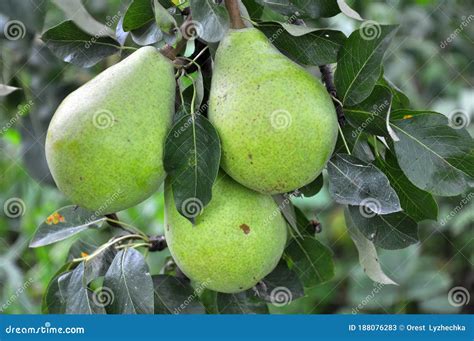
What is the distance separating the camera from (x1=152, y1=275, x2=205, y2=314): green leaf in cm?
126

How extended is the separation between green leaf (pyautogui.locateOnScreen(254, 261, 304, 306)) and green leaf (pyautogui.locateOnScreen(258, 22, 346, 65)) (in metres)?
0.45

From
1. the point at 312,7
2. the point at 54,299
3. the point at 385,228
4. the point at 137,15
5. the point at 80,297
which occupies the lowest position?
the point at 54,299

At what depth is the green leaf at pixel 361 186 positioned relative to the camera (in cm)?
100

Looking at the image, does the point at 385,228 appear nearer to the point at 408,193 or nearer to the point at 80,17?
the point at 408,193

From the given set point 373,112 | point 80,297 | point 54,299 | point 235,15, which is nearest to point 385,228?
point 373,112

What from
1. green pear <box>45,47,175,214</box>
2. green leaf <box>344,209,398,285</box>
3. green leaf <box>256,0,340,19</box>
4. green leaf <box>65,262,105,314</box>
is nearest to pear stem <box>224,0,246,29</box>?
green leaf <box>256,0,340,19</box>

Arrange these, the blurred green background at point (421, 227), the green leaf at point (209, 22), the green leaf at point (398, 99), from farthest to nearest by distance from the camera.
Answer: the blurred green background at point (421, 227) → the green leaf at point (398, 99) → the green leaf at point (209, 22)

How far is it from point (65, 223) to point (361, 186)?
2.21 feet

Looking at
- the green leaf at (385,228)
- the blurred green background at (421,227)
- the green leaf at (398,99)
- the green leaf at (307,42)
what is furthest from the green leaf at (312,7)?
the blurred green background at (421,227)

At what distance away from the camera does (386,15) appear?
8.85 feet

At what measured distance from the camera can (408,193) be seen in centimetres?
116

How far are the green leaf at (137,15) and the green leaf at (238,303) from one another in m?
0.59

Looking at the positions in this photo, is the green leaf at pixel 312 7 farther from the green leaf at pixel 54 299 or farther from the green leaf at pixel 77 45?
the green leaf at pixel 54 299

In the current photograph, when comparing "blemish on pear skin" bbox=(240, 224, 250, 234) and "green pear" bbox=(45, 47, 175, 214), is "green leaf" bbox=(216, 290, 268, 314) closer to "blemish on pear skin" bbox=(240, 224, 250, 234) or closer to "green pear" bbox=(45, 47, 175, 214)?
"blemish on pear skin" bbox=(240, 224, 250, 234)
